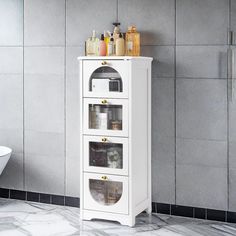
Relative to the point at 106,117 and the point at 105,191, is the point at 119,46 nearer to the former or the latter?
the point at 106,117

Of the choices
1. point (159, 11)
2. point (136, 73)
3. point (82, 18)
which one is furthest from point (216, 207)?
point (82, 18)

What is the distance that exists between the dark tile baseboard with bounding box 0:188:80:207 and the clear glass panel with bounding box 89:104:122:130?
2.81 feet

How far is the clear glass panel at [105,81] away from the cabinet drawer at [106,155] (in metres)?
0.36

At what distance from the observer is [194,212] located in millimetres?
4156

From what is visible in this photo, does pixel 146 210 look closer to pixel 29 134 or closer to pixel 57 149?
pixel 57 149

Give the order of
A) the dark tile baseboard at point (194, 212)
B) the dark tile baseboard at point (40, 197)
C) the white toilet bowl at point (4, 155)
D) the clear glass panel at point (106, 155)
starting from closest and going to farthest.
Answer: the clear glass panel at point (106, 155)
the dark tile baseboard at point (194, 212)
the white toilet bowl at point (4, 155)
the dark tile baseboard at point (40, 197)

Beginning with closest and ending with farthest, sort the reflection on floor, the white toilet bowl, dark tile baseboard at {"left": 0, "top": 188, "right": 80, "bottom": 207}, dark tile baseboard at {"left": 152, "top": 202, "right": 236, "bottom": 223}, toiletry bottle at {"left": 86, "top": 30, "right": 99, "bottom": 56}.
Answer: the reflection on floor
dark tile baseboard at {"left": 152, "top": 202, "right": 236, "bottom": 223}
toiletry bottle at {"left": 86, "top": 30, "right": 99, "bottom": 56}
the white toilet bowl
dark tile baseboard at {"left": 0, "top": 188, "right": 80, "bottom": 207}

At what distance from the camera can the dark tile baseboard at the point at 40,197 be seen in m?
4.56

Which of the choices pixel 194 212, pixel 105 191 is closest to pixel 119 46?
pixel 105 191

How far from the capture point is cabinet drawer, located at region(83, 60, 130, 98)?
3875mm

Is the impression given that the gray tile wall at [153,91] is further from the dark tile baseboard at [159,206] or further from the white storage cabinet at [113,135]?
the white storage cabinet at [113,135]

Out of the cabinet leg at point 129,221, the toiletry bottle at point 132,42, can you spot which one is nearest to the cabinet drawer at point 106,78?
the toiletry bottle at point 132,42

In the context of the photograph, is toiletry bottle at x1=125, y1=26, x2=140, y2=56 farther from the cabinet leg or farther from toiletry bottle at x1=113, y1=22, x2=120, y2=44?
the cabinet leg

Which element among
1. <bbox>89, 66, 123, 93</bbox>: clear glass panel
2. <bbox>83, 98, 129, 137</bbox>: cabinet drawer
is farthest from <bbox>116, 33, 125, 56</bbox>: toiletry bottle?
<bbox>83, 98, 129, 137</bbox>: cabinet drawer
